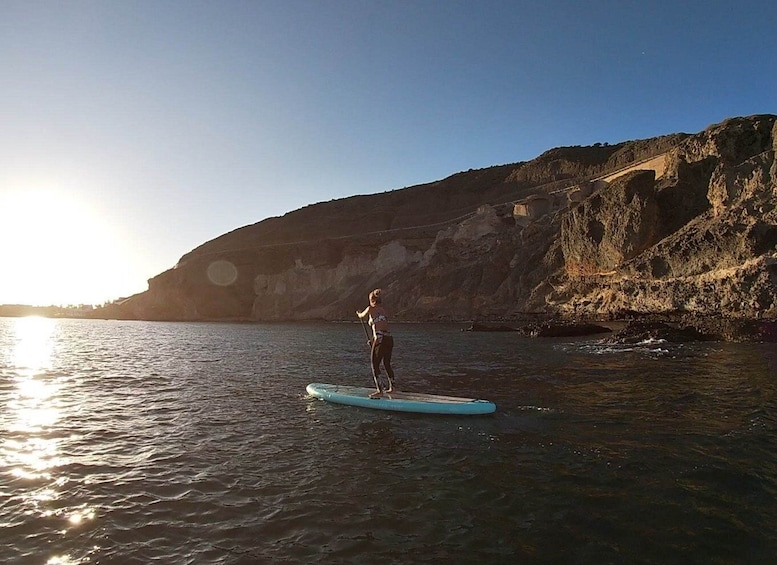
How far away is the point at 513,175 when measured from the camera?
121 m

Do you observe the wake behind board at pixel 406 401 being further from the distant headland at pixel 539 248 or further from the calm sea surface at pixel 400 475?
the distant headland at pixel 539 248

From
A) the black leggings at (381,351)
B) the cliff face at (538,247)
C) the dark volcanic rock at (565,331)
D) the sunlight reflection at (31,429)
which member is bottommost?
the dark volcanic rock at (565,331)

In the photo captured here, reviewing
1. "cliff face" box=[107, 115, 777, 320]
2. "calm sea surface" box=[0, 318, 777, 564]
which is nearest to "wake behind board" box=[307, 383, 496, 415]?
"calm sea surface" box=[0, 318, 777, 564]

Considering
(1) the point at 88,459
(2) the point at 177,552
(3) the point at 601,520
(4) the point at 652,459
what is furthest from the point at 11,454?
(4) the point at 652,459

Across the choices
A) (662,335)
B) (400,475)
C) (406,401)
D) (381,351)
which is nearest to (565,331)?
(662,335)

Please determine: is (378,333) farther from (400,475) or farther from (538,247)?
(538,247)

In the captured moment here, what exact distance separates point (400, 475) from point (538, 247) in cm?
6162

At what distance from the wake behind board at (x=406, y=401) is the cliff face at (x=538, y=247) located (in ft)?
99.6

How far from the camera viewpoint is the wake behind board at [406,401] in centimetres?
1263

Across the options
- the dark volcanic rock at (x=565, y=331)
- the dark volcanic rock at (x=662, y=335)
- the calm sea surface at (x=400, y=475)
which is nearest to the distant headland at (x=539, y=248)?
the dark volcanic rock at (x=662, y=335)

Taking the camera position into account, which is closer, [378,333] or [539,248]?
[378,333]

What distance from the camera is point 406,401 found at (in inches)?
528

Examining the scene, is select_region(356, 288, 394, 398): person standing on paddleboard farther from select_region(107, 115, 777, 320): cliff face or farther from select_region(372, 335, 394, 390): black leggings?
select_region(107, 115, 777, 320): cliff face

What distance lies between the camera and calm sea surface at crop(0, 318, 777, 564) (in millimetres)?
6027
